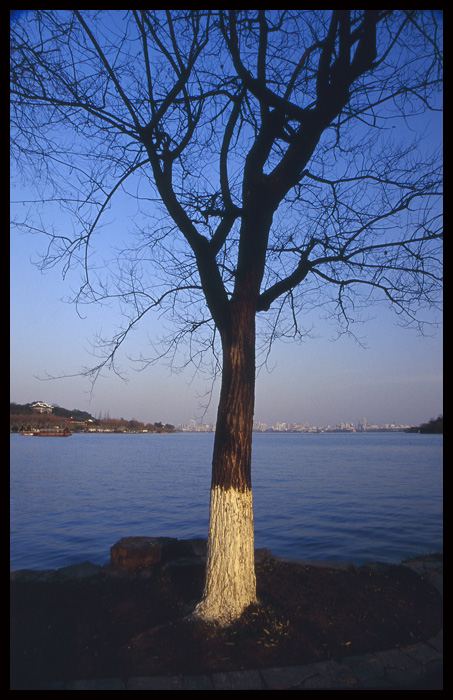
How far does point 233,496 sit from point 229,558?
2.20 ft

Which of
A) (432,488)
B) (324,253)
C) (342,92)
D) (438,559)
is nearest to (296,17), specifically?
(342,92)

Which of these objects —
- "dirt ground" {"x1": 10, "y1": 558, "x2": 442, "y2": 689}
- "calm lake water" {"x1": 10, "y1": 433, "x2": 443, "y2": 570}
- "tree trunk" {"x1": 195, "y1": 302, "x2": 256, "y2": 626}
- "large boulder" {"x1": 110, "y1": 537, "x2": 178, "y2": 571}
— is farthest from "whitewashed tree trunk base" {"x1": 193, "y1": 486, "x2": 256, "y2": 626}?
"calm lake water" {"x1": 10, "y1": 433, "x2": 443, "y2": 570}

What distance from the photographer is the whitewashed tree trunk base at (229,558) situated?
4.84m

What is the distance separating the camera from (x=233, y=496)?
4.99 metres

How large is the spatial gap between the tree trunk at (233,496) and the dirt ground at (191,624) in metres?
0.26

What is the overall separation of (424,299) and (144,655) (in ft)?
18.5

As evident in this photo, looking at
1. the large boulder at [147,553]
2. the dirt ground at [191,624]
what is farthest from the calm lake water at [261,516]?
the dirt ground at [191,624]

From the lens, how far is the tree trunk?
4867 mm

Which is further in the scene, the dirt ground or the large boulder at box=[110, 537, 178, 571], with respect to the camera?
the large boulder at box=[110, 537, 178, 571]

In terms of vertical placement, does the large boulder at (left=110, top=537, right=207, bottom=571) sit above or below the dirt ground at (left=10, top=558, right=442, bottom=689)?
below

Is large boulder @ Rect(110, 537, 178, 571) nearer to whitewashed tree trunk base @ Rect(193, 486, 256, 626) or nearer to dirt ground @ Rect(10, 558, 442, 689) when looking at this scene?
dirt ground @ Rect(10, 558, 442, 689)

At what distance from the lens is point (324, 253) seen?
22.0ft

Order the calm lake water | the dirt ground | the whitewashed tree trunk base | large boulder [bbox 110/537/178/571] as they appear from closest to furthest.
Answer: the dirt ground
the whitewashed tree trunk base
large boulder [bbox 110/537/178/571]
the calm lake water
